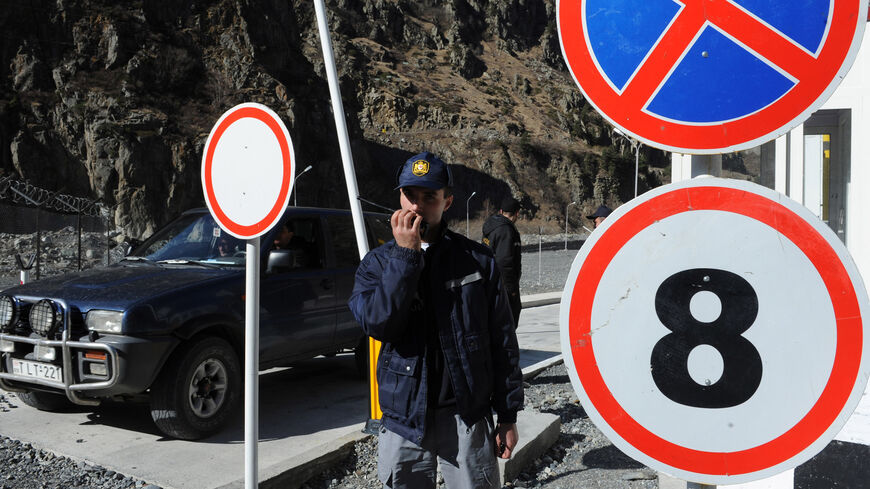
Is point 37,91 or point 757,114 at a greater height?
point 37,91

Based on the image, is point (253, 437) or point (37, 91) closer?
point (253, 437)

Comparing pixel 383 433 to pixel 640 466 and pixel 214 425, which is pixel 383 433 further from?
pixel 214 425

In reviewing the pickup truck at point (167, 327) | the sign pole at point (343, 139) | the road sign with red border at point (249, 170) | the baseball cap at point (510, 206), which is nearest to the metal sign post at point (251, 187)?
the road sign with red border at point (249, 170)

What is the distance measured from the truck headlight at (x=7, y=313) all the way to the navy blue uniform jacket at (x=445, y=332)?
4156 millimetres

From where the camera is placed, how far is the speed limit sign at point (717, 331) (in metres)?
1.69

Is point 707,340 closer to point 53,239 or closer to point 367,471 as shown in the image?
point 367,471

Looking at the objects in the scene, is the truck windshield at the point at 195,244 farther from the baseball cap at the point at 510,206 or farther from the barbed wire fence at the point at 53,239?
the barbed wire fence at the point at 53,239

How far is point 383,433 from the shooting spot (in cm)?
262

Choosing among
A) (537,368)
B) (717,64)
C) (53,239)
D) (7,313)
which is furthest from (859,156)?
(53,239)

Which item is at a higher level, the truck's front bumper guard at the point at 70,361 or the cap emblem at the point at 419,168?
the cap emblem at the point at 419,168

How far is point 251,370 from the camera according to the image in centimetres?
370

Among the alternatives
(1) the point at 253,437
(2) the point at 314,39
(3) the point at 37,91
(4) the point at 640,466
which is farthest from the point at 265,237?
(2) the point at 314,39

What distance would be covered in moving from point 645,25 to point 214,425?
4706 mm

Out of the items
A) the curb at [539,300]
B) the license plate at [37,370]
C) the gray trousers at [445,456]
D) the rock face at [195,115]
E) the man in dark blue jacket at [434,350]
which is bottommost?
the curb at [539,300]
